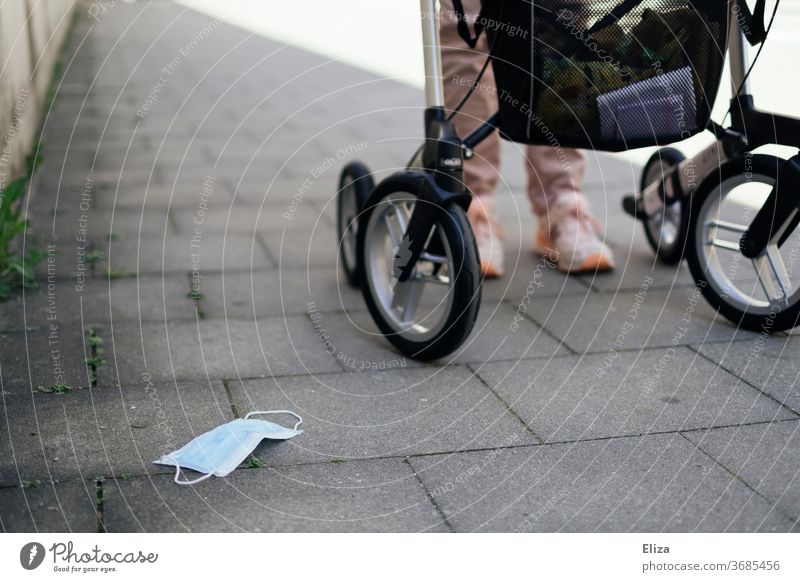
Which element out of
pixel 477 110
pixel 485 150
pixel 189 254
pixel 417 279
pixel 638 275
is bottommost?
pixel 638 275

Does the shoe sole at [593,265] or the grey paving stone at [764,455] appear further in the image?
the shoe sole at [593,265]

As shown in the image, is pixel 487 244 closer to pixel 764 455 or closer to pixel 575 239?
pixel 575 239

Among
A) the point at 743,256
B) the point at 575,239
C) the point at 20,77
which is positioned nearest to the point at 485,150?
the point at 575,239

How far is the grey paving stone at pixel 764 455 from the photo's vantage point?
6.34ft

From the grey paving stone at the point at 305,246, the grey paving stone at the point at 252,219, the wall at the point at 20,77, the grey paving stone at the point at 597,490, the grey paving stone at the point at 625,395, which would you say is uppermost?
the wall at the point at 20,77

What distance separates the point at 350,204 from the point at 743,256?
45.7 inches

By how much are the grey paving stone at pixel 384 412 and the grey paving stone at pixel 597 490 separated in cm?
9

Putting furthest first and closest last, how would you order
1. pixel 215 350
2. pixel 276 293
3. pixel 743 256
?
pixel 276 293 → pixel 743 256 → pixel 215 350

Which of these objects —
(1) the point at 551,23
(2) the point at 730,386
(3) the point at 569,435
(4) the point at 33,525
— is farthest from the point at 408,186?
(4) the point at 33,525

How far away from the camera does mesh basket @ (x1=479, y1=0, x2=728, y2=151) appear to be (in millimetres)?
2322

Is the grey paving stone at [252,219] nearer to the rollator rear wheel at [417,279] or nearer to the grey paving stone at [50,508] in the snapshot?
the rollator rear wheel at [417,279]

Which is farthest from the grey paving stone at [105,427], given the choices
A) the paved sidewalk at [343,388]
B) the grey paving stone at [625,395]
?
the grey paving stone at [625,395]

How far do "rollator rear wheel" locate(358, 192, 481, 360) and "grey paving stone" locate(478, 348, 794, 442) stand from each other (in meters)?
0.17

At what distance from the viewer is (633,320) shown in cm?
286
